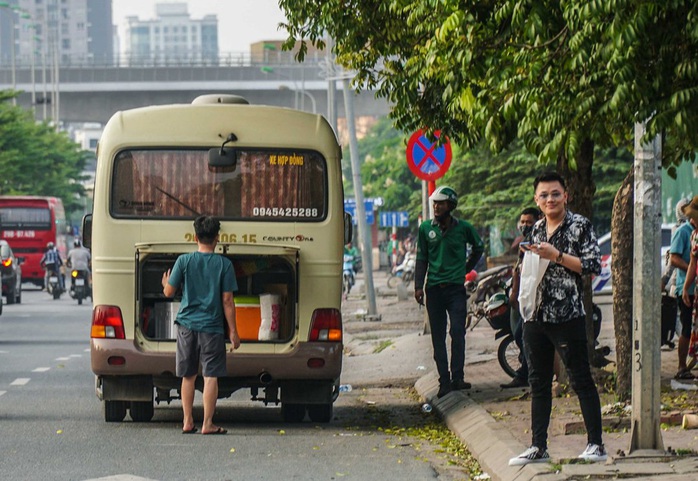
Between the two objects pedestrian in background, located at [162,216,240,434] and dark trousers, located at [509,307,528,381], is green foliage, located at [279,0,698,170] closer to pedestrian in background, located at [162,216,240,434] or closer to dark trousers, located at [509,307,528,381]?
pedestrian in background, located at [162,216,240,434]

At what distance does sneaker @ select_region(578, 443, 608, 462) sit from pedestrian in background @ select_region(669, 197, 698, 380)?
555cm

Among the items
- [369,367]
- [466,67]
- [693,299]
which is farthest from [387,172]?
[466,67]

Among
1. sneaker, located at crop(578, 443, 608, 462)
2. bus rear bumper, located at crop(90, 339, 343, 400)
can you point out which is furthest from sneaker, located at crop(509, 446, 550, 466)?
bus rear bumper, located at crop(90, 339, 343, 400)

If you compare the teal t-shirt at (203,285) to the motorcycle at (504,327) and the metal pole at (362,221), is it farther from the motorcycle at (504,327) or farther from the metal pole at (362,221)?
the metal pole at (362,221)

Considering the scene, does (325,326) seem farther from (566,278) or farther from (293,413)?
(566,278)

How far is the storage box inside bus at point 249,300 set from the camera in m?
12.5

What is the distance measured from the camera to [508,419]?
457 inches

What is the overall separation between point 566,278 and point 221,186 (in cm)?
446

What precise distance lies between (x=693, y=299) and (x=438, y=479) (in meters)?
5.83

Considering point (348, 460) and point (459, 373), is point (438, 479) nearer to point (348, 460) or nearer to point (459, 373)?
point (348, 460)

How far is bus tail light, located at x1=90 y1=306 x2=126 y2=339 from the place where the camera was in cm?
1231

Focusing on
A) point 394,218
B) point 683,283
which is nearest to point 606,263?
point 683,283

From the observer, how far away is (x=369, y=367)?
19391mm

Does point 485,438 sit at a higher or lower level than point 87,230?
lower
